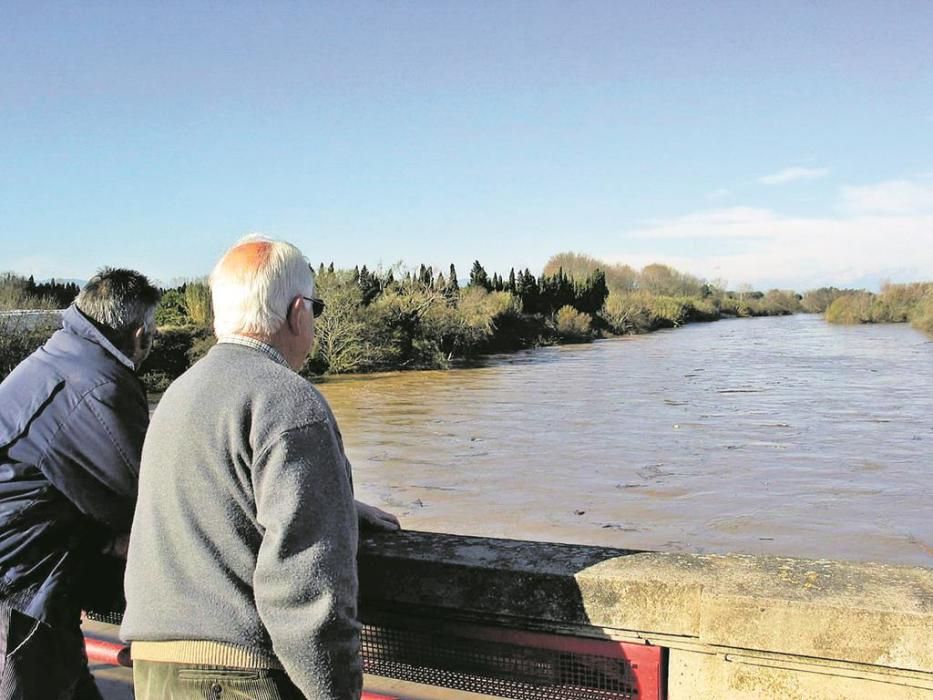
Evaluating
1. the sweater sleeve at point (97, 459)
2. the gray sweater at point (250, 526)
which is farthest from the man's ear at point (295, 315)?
the sweater sleeve at point (97, 459)

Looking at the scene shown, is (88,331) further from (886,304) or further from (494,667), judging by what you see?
(886,304)

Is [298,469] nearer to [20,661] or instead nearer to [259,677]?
[259,677]

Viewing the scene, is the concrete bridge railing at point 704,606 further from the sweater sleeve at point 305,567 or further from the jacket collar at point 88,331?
the jacket collar at point 88,331

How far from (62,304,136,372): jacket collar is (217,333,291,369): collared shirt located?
30.9 inches

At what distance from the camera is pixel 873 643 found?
190 centimetres

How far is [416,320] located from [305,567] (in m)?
37.3

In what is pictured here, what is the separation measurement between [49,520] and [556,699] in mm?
1521

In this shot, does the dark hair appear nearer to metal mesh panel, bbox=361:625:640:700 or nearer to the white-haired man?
the white-haired man

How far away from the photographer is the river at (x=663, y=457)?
11258mm

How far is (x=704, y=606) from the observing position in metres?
2.02

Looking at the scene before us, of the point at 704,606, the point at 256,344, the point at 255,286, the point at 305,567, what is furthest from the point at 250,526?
the point at 704,606

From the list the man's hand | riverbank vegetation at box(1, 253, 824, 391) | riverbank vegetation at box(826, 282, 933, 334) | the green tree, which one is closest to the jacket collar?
the man's hand

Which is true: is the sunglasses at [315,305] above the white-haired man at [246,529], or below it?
above

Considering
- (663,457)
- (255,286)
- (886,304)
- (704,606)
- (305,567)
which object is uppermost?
(255,286)
